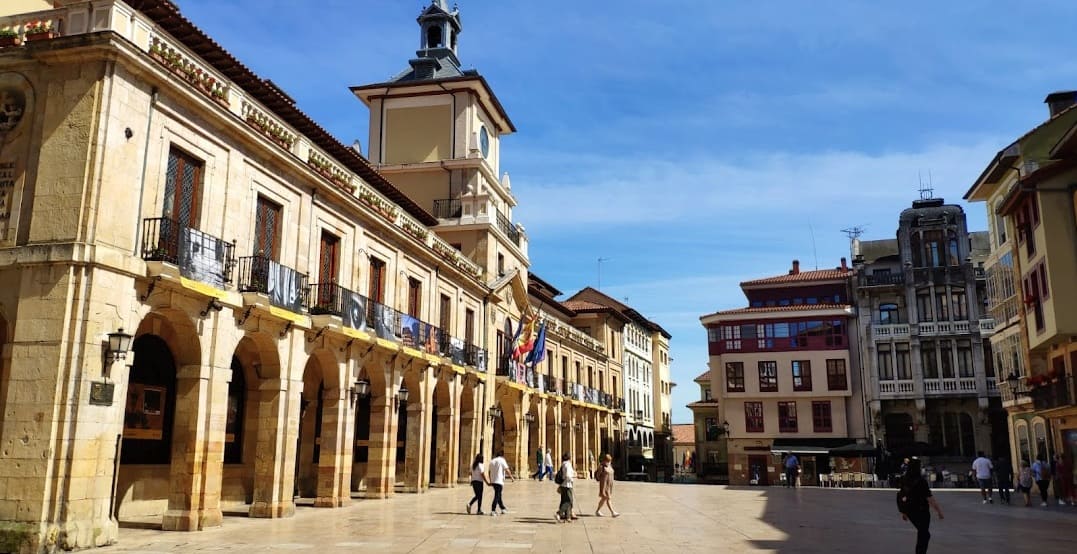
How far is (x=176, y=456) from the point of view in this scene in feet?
50.8

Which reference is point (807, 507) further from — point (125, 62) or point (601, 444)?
point (601, 444)

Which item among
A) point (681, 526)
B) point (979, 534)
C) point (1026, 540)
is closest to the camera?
point (1026, 540)

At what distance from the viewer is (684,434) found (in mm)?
95000

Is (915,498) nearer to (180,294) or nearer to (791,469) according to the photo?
(180,294)

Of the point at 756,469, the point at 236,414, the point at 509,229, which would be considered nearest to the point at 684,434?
the point at 756,469

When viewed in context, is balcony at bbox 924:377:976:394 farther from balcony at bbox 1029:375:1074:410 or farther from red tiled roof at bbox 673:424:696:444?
red tiled roof at bbox 673:424:696:444

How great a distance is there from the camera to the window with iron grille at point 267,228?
18.5 m

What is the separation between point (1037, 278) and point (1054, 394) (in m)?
3.75

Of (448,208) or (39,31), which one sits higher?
(448,208)

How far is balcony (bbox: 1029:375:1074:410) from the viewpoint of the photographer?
2430 cm

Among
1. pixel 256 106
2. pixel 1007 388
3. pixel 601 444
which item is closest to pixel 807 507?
pixel 1007 388

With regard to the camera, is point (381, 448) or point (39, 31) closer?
point (39, 31)

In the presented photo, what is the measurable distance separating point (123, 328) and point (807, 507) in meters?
19.0

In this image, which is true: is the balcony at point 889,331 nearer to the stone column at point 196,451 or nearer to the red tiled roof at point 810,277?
the red tiled roof at point 810,277
